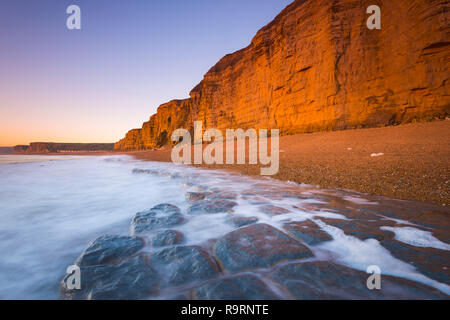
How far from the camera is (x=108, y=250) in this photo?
5.85ft

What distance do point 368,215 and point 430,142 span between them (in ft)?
18.4

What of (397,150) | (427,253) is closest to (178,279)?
(427,253)

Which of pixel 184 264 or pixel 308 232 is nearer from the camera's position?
pixel 184 264

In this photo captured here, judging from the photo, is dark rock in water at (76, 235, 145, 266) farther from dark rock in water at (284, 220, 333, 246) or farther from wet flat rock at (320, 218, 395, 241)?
wet flat rock at (320, 218, 395, 241)

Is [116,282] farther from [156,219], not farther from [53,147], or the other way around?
[53,147]

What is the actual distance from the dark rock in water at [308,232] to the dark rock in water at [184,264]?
1035 mm

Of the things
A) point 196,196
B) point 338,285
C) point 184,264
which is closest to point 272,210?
point 338,285

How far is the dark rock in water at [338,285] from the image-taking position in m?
1.19

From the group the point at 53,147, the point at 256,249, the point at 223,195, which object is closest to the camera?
the point at 256,249

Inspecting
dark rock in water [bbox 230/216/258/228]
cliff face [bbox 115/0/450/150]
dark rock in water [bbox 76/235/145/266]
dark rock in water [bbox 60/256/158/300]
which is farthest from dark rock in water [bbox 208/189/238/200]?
cliff face [bbox 115/0/450/150]

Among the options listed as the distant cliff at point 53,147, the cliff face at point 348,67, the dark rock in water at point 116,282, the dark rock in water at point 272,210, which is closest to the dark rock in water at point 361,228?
the dark rock in water at point 272,210

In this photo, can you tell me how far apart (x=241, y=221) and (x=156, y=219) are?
1268mm

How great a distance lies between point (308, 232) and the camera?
2.10 metres

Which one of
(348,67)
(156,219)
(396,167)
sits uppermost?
(348,67)
